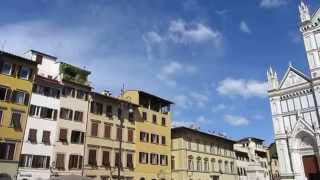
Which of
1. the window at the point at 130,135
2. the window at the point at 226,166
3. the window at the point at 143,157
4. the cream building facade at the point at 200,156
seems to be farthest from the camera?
the window at the point at 226,166

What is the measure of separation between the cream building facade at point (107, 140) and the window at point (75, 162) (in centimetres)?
Answer: 90

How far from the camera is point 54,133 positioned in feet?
126

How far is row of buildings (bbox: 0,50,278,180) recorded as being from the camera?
35562 mm

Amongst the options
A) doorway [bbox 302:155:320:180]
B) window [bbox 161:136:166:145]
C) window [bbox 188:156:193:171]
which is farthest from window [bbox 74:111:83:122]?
doorway [bbox 302:155:320:180]

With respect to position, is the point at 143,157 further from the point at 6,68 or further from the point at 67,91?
the point at 6,68

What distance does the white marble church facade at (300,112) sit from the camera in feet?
172

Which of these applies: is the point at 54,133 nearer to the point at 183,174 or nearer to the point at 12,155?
the point at 12,155

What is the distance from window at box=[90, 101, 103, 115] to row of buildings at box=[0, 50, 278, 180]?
129 mm

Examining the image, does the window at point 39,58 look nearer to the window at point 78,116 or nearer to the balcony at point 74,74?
the balcony at point 74,74

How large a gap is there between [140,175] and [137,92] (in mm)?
12112

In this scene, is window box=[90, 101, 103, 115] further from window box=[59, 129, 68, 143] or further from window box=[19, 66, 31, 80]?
window box=[19, 66, 31, 80]

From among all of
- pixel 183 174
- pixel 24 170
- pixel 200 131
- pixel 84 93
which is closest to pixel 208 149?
pixel 200 131

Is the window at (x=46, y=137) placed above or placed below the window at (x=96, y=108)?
below

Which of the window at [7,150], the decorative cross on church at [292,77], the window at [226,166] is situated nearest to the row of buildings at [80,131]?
the window at [7,150]
